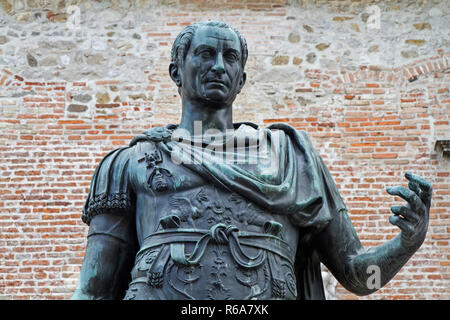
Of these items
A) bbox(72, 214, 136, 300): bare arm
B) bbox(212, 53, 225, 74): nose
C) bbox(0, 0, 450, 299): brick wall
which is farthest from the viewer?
bbox(0, 0, 450, 299): brick wall

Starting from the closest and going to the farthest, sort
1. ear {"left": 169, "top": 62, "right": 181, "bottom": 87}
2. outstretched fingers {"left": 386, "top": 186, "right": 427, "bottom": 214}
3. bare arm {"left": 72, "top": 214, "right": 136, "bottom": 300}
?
outstretched fingers {"left": 386, "top": 186, "right": 427, "bottom": 214}
bare arm {"left": 72, "top": 214, "right": 136, "bottom": 300}
ear {"left": 169, "top": 62, "right": 181, "bottom": 87}

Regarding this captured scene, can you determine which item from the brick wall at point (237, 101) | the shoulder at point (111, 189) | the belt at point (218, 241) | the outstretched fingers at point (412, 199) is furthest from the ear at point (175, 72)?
the brick wall at point (237, 101)

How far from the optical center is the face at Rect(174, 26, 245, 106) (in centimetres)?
421

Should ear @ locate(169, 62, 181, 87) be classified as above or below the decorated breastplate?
above

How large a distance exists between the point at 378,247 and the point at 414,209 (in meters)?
0.32

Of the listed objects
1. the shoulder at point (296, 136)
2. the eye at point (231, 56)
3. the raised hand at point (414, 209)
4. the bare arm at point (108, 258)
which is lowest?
the bare arm at point (108, 258)

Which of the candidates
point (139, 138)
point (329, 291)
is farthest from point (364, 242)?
point (139, 138)

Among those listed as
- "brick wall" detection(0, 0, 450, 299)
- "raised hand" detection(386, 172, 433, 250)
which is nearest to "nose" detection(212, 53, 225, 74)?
"raised hand" detection(386, 172, 433, 250)

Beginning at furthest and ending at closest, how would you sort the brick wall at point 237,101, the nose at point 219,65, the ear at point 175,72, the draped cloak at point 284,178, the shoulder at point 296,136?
the brick wall at point 237,101 < the ear at point 175,72 < the shoulder at point 296,136 < the nose at point 219,65 < the draped cloak at point 284,178

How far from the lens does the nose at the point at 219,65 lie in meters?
4.18

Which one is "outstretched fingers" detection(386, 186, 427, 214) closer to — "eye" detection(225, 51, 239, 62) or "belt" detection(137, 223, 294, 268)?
"belt" detection(137, 223, 294, 268)

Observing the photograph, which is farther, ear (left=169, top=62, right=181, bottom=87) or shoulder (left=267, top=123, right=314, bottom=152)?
ear (left=169, top=62, right=181, bottom=87)

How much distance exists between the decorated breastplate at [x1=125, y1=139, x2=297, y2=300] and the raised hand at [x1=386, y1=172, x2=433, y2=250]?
46 centimetres

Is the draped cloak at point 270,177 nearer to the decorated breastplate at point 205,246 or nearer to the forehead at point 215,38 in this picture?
the decorated breastplate at point 205,246
